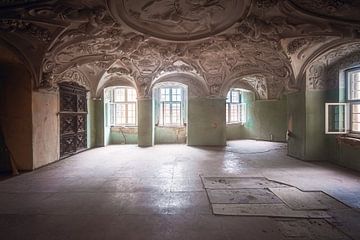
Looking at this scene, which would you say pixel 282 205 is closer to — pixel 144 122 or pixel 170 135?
pixel 144 122

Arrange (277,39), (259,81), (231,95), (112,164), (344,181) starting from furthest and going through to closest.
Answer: (231,95), (259,81), (112,164), (277,39), (344,181)

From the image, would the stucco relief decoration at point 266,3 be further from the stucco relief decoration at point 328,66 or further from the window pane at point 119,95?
the window pane at point 119,95

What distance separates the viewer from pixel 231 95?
13750 mm

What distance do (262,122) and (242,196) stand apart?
9.42 metres

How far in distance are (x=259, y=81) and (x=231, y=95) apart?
195 centimetres

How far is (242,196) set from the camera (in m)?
4.08

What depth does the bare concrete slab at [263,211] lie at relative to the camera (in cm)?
332

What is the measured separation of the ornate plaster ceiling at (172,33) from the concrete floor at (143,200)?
2.81 metres

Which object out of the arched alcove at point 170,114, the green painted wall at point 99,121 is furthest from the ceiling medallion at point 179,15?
the arched alcove at point 170,114

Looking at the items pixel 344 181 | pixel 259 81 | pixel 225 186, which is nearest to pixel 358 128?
pixel 344 181

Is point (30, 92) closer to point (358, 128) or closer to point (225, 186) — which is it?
point (225, 186)

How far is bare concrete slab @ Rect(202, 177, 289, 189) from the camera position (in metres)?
4.65

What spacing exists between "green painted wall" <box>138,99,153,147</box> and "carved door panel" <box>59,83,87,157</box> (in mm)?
2366

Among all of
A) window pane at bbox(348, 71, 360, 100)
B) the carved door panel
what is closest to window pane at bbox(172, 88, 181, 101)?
the carved door panel
